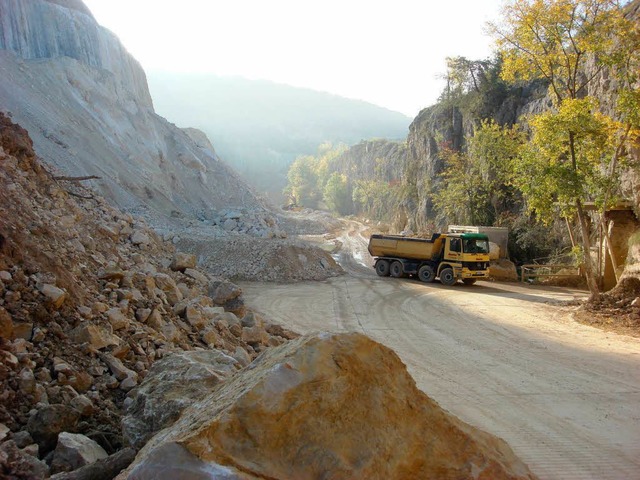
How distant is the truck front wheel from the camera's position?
69.8 feet

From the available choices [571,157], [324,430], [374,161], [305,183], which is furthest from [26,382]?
[305,183]

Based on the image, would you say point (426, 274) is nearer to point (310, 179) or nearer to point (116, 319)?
point (116, 319)

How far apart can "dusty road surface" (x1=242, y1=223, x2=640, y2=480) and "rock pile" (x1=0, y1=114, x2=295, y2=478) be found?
3.50m

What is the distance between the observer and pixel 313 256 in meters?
24.3

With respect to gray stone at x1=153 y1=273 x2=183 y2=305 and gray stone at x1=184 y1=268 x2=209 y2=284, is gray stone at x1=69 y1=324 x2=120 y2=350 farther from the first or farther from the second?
gray stone at x1=184 y1=268 x2=209 y2=284

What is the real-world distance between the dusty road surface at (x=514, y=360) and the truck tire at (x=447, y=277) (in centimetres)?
117

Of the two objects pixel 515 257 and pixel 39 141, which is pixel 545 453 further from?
pixel 39 141

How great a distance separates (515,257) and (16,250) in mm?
25414

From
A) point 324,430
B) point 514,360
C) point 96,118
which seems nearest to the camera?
point 324,430

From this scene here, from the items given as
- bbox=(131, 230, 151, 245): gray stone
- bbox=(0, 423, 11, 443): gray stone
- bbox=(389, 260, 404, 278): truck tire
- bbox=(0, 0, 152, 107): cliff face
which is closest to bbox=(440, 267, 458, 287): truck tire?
bbox=(389, 260, 404, 278): truck tire

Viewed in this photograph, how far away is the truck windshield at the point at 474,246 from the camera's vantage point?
69.7 ft

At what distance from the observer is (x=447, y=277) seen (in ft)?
70.4

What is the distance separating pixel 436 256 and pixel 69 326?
18.7m

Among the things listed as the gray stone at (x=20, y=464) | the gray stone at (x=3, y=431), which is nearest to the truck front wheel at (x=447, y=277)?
the gray stone at (x=3, y=431)
